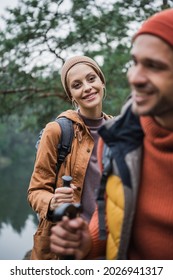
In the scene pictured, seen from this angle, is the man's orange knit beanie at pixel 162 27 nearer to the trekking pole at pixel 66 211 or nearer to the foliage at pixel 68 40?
the trekking pole at pixel 66 211

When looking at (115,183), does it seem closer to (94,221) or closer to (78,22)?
(94,221)

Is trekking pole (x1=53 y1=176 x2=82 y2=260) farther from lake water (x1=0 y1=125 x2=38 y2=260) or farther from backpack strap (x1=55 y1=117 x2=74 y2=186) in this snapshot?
lake water (x1=0 y1=125 x2=38 y2=260)

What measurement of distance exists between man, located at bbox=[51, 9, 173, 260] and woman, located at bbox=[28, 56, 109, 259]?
561 millimetres

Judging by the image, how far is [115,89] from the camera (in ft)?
19.0

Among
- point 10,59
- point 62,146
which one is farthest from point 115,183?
point 10,59

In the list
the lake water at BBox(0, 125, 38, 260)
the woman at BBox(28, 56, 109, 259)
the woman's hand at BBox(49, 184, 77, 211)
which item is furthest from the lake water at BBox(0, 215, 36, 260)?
the woman's hand at BBox(49, 184, 77, 211)

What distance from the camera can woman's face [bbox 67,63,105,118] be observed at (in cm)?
219

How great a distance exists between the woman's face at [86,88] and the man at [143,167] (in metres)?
0.91

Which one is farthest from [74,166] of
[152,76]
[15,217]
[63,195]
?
[15,217]

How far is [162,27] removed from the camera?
1.13 m

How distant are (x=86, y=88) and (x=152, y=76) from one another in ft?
3.56

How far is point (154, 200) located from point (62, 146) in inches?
35.5
